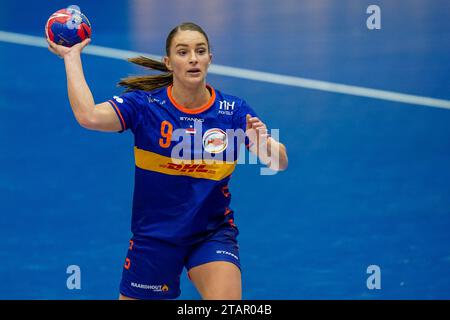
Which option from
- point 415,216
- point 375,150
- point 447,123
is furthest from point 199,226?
point 447,123

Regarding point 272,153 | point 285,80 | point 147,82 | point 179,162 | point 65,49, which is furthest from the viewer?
point 285,80

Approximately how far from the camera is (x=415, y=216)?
8805mm

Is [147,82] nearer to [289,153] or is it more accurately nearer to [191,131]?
[191,131]

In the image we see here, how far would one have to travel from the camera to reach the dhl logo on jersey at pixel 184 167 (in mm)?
6270

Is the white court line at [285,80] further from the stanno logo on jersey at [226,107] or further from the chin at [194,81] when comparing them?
the chin at [194,81]

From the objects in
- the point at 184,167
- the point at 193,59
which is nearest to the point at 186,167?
the point at 184,167

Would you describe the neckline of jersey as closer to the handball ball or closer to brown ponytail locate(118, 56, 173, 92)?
brown ponytail locate(118, 56, 173, 92)

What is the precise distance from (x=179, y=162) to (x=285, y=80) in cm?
487

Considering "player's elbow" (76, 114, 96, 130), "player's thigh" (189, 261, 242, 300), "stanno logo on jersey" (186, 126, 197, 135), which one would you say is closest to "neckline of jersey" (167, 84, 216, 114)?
"stanno logo on jersey" (186, 126, 197, 135)

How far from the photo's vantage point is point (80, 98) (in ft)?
19.4

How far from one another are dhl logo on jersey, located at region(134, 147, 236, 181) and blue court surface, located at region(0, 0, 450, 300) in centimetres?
170

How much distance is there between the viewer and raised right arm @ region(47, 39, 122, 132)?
233 inches

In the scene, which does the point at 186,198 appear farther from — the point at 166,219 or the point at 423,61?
the point at 423,61

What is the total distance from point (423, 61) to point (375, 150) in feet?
7.16
